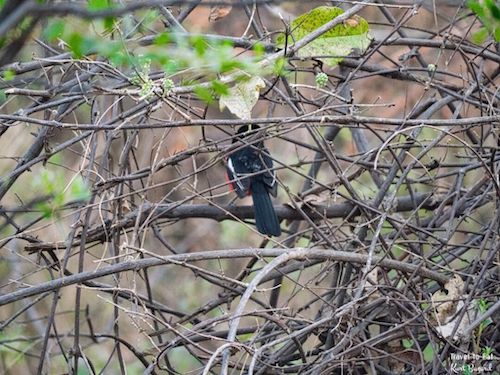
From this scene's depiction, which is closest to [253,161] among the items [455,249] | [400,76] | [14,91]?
[400,76]

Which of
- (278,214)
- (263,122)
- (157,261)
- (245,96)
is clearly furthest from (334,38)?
(157,261)

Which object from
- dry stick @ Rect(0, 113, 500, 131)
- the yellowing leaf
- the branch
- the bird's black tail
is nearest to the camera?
dry stick @ Rect(0, 113, 500, 131)

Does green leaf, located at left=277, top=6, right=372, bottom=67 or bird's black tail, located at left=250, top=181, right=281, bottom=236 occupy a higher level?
green leaf, located at left=277, top=6, right=372, bottom=67

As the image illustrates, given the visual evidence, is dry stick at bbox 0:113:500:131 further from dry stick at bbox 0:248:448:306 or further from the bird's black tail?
the bird's black tail

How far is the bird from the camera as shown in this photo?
173 inches

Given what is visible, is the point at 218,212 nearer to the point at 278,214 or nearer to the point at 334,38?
the point at 278,214

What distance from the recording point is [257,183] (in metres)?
5.29

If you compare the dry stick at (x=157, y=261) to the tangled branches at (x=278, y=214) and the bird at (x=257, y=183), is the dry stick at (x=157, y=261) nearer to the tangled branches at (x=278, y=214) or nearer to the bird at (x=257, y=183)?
the tangled branches at (x=278, y=214)

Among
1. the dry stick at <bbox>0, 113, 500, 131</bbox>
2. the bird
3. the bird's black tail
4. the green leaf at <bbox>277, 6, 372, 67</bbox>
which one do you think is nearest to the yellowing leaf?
the dry stick at <bbox>0, 113, 500, 131</bbox>

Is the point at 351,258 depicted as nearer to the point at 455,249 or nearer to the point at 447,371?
the point at 447,371

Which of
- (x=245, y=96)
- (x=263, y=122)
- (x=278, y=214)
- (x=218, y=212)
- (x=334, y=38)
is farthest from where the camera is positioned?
(x=278, y=214)

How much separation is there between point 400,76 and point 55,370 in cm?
339

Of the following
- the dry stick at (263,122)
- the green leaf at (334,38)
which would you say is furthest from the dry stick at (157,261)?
the green leaf at (334,38)

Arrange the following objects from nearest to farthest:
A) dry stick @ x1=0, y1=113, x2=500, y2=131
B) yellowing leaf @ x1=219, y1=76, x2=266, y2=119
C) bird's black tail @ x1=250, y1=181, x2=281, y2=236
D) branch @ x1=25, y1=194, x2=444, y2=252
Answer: dry stick @ x1=0, y1=113, x2=500, y2=131, yellowing leaf @ x1=219, y1=76, x2=266, y2=119, branch @ x1=25, y1=194, x2=444, y2=252, bird's black tail @ x1=250, y1=181, x2=281, y2=236
